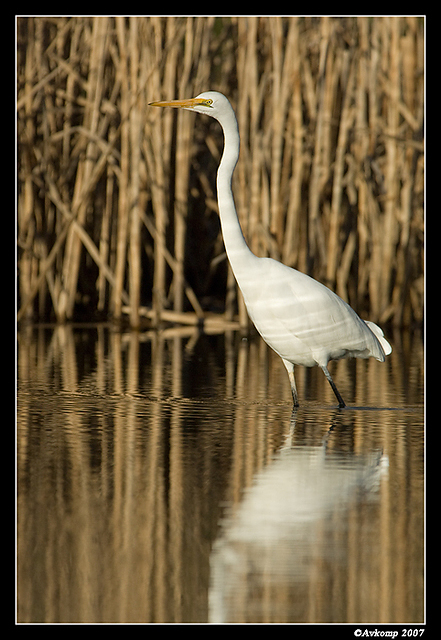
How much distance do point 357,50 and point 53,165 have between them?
328 centimetres

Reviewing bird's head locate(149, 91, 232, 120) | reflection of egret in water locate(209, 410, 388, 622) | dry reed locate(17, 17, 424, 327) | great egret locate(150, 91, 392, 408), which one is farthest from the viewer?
dry reed locate(17, 17, 424, 327)

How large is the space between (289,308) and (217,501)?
2062mm

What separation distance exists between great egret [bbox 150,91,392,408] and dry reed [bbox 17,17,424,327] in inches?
148

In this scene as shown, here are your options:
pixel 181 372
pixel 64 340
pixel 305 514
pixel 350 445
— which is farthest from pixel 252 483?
pixel 64 340

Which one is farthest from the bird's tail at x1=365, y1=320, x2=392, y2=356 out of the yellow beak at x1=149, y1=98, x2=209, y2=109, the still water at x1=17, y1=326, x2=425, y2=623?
the yellow beak at x1=149, y1=98, x2=209, y2=109

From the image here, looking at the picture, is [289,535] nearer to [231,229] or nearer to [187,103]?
[231,229]

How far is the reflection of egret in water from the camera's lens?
8.83ft

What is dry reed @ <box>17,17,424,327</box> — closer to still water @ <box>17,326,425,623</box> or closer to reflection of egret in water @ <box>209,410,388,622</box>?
still water @ <box>17,326,425,623</box>

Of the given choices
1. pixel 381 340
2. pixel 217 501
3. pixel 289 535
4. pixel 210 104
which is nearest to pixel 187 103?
pixel 210 104

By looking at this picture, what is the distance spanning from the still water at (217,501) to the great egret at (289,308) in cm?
36

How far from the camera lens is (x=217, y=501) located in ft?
11.8

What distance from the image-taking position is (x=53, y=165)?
1000cm

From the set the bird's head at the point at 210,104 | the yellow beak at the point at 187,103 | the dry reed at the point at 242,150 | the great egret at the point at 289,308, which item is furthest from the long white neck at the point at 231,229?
the dry reed at the point at 242,150

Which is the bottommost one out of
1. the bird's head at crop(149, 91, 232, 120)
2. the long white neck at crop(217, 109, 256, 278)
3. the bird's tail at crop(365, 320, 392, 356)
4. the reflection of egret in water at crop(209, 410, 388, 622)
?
the reflection of egret in water at crop(209, 410, 388, 622)
